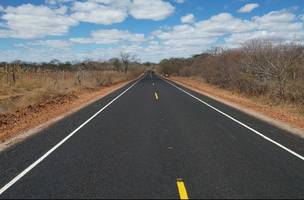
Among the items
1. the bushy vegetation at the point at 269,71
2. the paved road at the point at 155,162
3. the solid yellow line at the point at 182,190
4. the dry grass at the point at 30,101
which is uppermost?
the bushy vegetation at the point at 269,71

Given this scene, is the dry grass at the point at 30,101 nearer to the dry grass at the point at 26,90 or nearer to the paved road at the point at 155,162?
the dry grass at the point at 26,90

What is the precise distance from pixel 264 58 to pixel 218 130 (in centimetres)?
1517

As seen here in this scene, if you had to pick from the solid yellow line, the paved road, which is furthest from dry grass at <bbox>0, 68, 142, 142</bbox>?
the solid yellow line

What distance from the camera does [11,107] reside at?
19375 millimetres

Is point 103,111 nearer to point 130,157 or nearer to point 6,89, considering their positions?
point 130,157

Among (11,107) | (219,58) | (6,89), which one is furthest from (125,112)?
(219,58)

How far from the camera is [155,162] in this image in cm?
735

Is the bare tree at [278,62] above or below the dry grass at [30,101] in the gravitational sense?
above

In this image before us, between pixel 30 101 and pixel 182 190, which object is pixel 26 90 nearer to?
pixel 30 101

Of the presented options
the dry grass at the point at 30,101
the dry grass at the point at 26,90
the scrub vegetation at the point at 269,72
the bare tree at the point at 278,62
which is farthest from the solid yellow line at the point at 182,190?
the bare tree at the point at 278,62

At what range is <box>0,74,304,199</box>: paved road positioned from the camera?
5.69 meters

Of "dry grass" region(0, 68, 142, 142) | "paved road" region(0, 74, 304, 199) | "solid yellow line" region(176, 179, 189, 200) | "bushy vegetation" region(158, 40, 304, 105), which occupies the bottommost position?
"dry grass" region(0, 68, 142, 142)

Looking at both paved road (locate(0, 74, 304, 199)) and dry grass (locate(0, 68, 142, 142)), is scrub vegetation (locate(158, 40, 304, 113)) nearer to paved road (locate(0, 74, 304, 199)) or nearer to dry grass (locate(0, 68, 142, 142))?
paved road (locate(0, 74, 304, 199))

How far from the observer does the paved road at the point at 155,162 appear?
5688 millimetres
